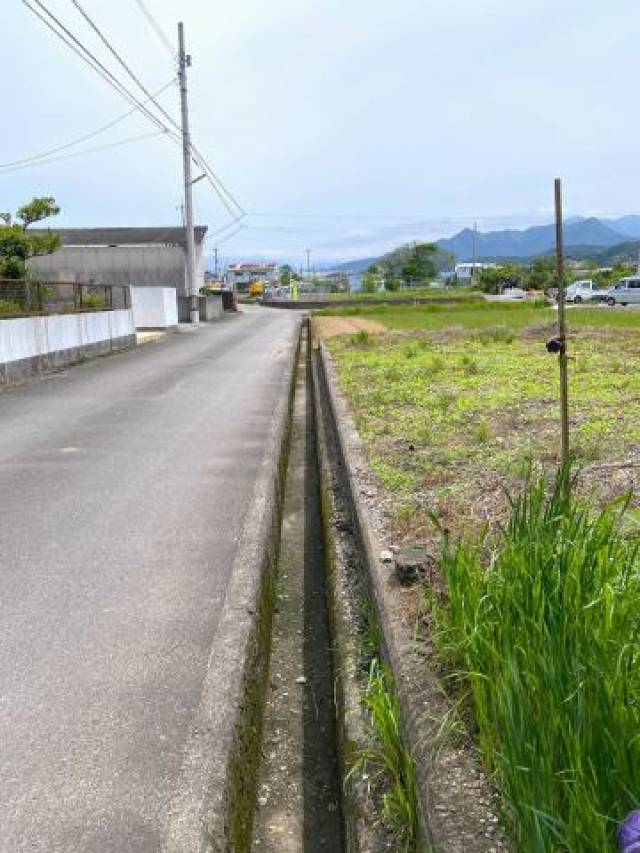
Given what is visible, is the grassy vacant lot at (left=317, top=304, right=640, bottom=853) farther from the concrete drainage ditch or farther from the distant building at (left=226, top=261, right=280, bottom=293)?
the distant building at (left=226, top=261, right=280, bottom=293)

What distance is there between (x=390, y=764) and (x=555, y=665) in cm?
91

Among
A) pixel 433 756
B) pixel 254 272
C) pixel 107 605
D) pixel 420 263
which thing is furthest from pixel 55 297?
pixel 254 272

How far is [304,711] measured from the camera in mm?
4164

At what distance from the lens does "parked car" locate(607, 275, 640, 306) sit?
56.2 m

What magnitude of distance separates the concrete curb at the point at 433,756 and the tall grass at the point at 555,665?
0.07 m

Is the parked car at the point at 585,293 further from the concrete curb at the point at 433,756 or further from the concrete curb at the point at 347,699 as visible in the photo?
the concrete curb at the point at 433,756

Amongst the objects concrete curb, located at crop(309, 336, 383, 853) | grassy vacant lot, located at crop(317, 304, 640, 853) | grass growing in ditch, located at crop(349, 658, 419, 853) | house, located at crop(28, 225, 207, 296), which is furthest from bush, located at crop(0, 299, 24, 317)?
house, located at crop(28, 225, 207, 296)

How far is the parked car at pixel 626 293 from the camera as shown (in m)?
56.2

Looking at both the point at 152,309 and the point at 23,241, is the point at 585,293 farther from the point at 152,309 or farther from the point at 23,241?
the point at 23,241

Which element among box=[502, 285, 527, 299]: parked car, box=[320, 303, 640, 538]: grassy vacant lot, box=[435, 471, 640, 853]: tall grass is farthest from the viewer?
box=[502, 285, 527, 299]: parked car

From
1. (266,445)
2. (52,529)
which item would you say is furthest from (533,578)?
(266,445)

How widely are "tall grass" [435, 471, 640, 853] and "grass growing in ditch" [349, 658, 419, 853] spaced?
0.93ft

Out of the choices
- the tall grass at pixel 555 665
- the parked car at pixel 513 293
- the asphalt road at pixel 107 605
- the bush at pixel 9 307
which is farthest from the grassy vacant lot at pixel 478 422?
the parked car at pixel 513 293

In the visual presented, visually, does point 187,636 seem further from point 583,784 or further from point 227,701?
point 583,784
